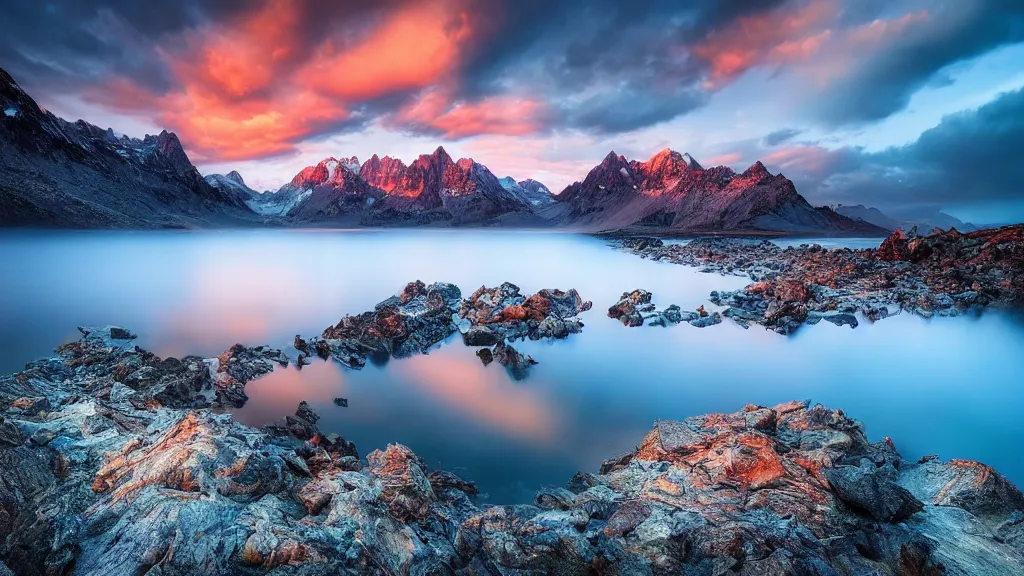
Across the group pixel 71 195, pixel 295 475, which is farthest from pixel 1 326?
pixel 71 195

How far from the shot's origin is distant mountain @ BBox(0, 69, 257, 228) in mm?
119438

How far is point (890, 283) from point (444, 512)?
38.0 m

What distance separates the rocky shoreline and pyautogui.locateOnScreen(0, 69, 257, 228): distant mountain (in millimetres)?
170096

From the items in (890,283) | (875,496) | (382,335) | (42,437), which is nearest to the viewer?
(875,496)

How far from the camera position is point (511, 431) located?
12094 millimetres

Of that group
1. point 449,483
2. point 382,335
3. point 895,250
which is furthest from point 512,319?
point 895,250

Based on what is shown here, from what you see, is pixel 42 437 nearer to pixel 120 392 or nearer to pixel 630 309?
pixel 120 392

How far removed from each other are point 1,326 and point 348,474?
85.1 ft

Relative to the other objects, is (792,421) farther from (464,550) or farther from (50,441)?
(50,441)

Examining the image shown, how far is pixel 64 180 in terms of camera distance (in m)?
144

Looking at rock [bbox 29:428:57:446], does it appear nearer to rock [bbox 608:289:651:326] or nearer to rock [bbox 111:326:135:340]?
rock [bbox 111:326:135:340]

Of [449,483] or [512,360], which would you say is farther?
[512,360]

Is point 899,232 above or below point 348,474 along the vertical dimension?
above

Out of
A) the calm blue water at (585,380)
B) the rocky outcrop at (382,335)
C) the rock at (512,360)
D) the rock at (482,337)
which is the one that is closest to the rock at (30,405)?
the calm blue water at (585,380)
